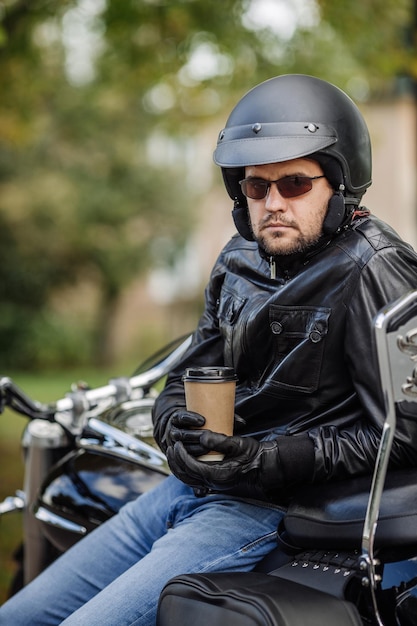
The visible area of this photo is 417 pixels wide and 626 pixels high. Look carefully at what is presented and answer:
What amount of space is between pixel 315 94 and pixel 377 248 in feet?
1.43

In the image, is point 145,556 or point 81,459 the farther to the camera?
point 81,459

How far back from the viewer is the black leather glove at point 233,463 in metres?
2.10

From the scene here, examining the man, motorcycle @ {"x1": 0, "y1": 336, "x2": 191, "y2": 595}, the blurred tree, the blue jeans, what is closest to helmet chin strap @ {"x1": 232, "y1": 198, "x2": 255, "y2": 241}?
the man

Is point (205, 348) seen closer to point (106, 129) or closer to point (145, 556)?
point (145, 556)

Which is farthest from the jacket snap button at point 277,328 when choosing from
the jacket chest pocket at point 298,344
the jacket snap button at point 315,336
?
the jacket snap button at point 315,336

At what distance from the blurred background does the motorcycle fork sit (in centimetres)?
179

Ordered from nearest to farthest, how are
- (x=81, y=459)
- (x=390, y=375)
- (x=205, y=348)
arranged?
(x=390, y=375)
(x=205, y=348)
(x=81, y=459)

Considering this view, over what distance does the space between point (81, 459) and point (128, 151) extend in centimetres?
1826

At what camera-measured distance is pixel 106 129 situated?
20.8m

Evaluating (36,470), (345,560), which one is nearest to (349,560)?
(345,560)

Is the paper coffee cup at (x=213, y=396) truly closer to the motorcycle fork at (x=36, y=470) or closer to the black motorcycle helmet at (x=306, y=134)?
the black motorcycle helmet at (x=306, y=134)

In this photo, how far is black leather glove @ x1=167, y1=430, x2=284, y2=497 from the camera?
6.89ft

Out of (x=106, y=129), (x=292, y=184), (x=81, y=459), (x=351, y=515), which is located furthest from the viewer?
(x=106, y=129)

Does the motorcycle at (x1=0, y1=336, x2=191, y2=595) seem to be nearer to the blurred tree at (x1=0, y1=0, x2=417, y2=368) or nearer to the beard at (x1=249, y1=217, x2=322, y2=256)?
the beard at (x1=249, y1=217, x2=322, y2=256)
